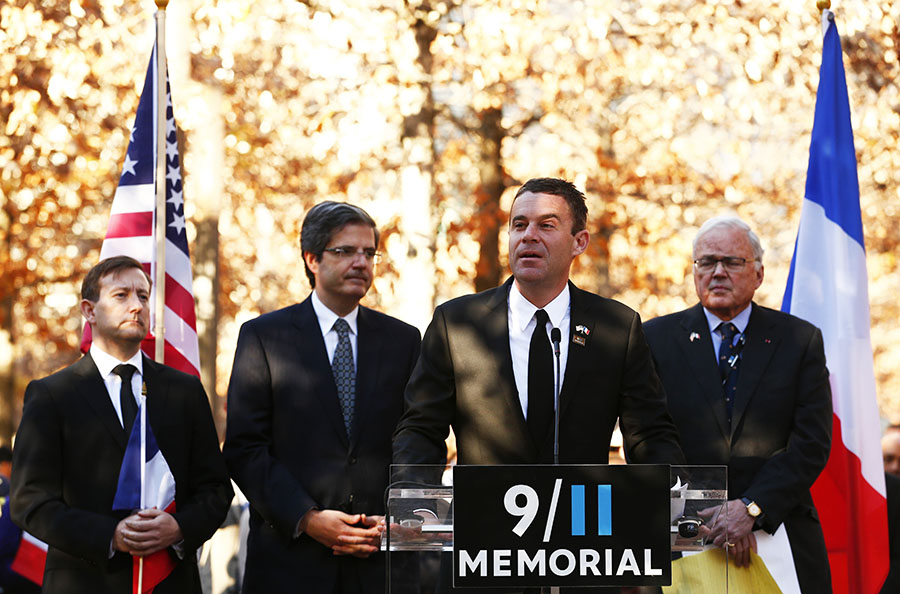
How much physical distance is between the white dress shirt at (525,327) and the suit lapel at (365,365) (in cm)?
122

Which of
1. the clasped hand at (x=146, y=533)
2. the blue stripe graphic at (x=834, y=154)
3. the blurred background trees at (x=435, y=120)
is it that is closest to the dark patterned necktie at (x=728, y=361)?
the blue stripe graphic at (x=834, y=154)

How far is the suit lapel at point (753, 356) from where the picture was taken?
5.30 m

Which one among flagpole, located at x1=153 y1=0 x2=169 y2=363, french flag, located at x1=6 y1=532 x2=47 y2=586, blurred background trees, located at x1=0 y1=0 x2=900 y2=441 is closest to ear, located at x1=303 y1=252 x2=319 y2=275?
flagpole, located at x1=153 y1=0 x2=169 y2=363

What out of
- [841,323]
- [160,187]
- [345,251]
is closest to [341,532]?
[345,251]

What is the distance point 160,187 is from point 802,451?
3561 mm

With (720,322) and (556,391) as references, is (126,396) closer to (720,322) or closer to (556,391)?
(556,391)

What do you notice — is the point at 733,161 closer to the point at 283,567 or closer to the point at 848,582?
the point at 848,582

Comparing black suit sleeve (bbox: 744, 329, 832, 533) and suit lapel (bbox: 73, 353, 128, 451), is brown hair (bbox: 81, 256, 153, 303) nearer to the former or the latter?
suit lapel (bbox: 73, 353, 128, 451)

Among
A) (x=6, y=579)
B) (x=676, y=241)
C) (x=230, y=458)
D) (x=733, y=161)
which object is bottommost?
(x=6, y=579)

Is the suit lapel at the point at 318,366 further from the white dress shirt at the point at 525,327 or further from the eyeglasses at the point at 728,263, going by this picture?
the eyeglasses at the point at 728,263

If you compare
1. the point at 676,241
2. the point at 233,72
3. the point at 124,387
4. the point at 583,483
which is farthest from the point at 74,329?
the point at 583,483

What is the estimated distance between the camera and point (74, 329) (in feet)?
75.7

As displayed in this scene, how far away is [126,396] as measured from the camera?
16.2ft

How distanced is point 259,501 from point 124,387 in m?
0.73
